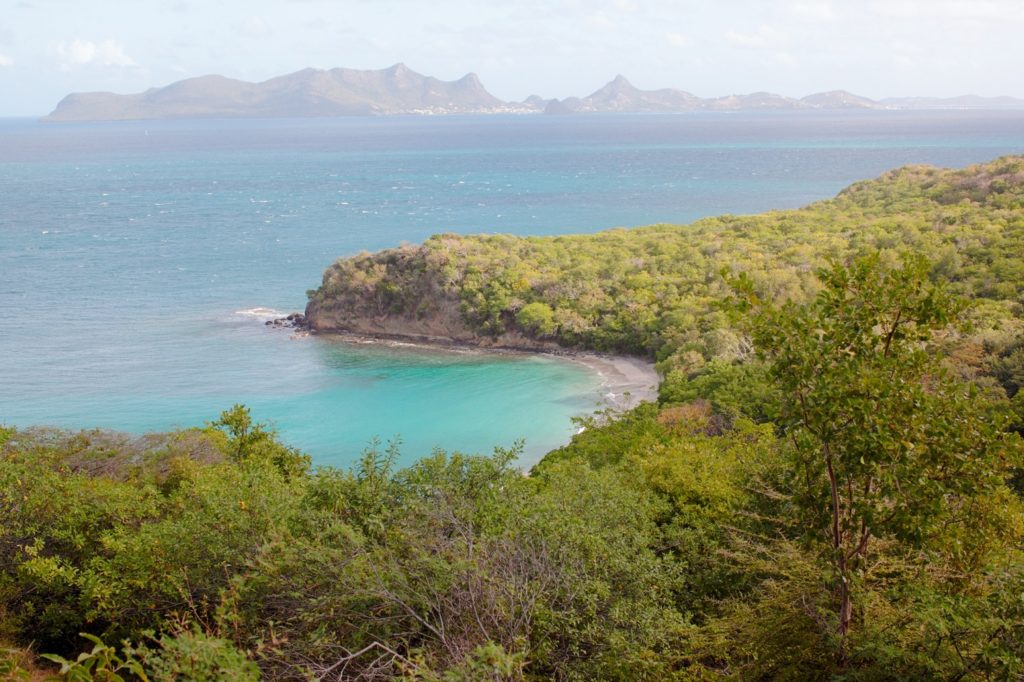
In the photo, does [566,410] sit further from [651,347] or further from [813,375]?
[813,375]

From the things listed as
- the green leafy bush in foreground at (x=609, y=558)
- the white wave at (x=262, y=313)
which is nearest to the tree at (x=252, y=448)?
the green leafy bush in foreground at (x=609, y=558)

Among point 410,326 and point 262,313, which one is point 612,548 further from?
point 262,313

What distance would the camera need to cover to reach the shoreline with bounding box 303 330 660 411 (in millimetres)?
40469

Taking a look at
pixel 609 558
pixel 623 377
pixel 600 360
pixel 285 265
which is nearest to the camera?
pixel 609 558

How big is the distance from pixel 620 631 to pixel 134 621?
300 inches

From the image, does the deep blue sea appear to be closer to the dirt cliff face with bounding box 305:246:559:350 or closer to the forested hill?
the dirt cliff face with bounding box 305:246:559:350

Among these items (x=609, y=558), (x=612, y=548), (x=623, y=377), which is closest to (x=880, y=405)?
(x=609, y=558)

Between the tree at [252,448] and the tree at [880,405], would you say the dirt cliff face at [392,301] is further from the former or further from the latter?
the tree at [880,405]

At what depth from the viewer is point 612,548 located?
11547 millimetres

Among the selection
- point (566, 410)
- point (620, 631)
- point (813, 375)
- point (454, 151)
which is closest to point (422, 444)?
point (566, 410)

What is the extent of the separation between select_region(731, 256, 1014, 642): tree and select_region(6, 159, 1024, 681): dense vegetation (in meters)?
0.03

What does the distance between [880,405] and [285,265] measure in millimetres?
67601

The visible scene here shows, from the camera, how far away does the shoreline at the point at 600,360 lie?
133 feet

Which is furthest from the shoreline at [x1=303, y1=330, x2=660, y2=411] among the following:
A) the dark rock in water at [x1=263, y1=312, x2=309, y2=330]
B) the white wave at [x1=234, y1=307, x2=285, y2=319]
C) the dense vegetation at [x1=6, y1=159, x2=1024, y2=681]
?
the dense vegetation at [x1=6, y1=159, x2=1024, y2=681]
